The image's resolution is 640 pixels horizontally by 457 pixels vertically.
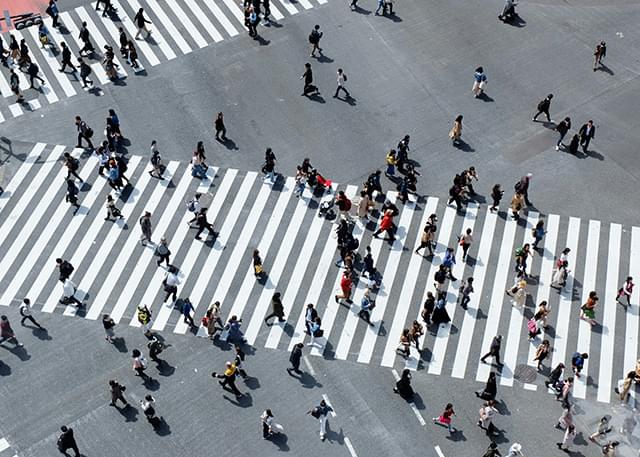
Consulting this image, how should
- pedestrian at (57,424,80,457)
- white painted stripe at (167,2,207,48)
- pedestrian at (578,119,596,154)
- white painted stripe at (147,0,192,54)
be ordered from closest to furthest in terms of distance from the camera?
pedestrian at (57,424,80,457)
pedestrian at (578,119,596,154)
white painted stripe at (147,0,192,54)
white painted stripe at (167,2,207,48)

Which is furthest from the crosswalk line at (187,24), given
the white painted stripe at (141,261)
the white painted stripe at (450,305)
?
the white painted stripe at (450,305)

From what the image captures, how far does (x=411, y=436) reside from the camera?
3541 cm

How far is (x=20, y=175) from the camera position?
45719 millimetres

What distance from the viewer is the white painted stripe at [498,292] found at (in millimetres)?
37719

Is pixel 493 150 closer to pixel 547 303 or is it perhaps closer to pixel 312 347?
pixel 547 303

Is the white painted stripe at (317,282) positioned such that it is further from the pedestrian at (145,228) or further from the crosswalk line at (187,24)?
the crosswalk line at (187,24)

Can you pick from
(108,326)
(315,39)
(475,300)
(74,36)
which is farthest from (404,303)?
(74,36)

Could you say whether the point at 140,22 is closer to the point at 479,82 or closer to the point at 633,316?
the point at 479,82

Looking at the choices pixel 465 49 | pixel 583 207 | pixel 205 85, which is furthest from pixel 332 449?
pixel 465 49

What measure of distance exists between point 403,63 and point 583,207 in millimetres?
13484

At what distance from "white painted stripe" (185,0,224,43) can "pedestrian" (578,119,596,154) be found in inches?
821

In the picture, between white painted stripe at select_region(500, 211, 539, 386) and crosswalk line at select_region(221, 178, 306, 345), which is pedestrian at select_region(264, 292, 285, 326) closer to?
crosswalk line at select_region(221, 178, 306, 345)

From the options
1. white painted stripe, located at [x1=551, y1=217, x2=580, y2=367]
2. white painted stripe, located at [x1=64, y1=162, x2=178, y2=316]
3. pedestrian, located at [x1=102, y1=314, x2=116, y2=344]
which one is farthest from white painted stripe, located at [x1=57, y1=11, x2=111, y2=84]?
white painted stripe, located at [x1=551, y1=217, x2=580, y2=367]

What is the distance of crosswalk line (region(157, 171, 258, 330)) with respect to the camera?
39.4 m
